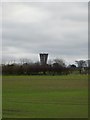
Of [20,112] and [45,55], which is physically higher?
[45,55]

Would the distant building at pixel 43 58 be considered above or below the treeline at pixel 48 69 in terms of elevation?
above

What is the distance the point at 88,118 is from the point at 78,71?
70.2 meters

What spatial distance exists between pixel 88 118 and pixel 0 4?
525 cm

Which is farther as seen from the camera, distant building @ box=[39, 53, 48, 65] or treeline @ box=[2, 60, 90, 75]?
distant building @ box=[39, 53, 48, 65]

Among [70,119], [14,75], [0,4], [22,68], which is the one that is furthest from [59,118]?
[22,68]

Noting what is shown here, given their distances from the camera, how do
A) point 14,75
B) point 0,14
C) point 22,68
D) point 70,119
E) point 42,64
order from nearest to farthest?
point 70,119 → point 0,14 → point 14,75 → point 22,68 → point 42,64

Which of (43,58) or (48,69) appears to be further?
(48,69)

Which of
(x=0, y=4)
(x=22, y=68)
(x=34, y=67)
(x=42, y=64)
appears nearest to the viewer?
(x=0, y=4)

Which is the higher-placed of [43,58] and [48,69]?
[43,58]

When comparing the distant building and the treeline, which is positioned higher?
the distant building

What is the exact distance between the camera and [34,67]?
71.2 metres

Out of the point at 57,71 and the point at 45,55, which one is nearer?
the point at 45,55

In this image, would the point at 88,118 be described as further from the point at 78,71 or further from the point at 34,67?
the point at 78,71

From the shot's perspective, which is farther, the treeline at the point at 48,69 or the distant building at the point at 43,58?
the distant building at the point at 43,58
